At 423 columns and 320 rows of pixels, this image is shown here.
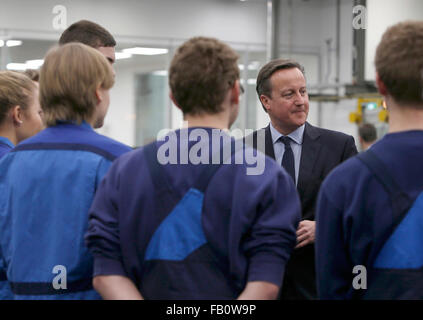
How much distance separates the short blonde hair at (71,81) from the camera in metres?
1.86

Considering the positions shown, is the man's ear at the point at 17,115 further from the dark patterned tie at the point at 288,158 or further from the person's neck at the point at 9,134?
the dark patterned tie at the point at 288,158

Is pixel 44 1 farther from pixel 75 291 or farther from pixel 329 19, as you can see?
pixel 75 291

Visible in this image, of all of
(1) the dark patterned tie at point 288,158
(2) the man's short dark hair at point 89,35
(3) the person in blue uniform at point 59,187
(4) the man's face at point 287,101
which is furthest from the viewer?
(4) the man's face at point 287,101

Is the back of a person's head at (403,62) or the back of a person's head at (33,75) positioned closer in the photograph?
the back of a person's head at (403,62)

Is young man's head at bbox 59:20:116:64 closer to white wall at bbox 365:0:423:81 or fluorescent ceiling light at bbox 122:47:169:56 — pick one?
white wall at bbox 365:0:423:81

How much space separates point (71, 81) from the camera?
1860 millimetres

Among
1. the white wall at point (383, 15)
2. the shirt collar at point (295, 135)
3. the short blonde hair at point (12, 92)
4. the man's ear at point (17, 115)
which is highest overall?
the white wall at point (383, 15)

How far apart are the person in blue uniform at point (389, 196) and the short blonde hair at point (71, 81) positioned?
71 centimetres

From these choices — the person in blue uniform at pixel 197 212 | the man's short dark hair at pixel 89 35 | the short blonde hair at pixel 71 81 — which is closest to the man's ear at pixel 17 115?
the man's short dark hair at pixel 89 35

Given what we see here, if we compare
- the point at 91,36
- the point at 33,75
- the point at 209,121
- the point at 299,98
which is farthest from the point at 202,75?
the point at 33,75

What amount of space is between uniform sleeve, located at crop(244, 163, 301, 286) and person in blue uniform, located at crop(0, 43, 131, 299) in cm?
48

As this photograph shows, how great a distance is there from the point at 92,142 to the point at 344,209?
2.38 feet

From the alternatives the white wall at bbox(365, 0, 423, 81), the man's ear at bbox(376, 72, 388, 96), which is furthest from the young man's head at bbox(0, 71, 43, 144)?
the white wall at bbox(365, 0, 423, 81)
